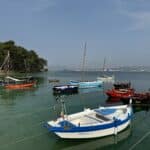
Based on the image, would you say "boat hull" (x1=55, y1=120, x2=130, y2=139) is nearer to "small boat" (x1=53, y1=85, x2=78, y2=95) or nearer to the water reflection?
the water reflection

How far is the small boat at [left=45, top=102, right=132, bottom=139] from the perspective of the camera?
1991cm

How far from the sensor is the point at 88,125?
795 inches

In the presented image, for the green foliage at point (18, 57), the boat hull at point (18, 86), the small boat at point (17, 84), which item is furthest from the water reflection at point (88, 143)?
the green foliage at point (18, 57)

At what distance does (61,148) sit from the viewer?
19.5m

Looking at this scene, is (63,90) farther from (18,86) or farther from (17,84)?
(17,84)

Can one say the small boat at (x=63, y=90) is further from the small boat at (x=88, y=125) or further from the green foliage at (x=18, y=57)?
the green foliage at (x=18, y=57)

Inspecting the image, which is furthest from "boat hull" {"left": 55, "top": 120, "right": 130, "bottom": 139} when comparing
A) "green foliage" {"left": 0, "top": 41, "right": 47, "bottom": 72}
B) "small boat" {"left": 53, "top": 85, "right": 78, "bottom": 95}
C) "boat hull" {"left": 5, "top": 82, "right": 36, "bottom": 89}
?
"green foliage" {"left": 0, "top": 41, "right": 47, "bottom": 72}

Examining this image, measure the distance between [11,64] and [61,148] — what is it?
126 metres

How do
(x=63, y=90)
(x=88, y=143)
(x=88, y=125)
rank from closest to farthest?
(x=88, y=125), (x=88, y=143), (x=63, y=90)

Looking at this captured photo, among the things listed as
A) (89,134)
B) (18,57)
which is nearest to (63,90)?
(89,134)

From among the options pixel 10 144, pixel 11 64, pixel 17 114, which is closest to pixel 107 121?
pixel 10 144

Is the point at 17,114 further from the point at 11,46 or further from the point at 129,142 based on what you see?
the point at 11,46

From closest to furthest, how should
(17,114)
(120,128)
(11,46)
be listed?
(120,128), (17,114), (11,46)

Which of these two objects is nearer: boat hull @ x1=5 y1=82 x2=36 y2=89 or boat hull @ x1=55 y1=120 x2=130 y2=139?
boat hull @ x1=55 y1=120 x2=130 y2=139
